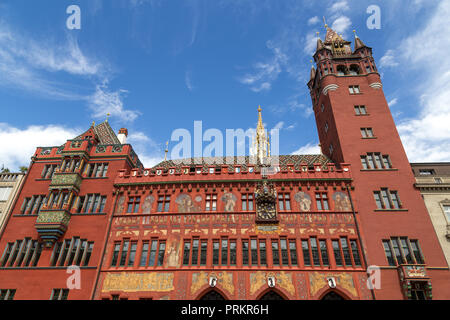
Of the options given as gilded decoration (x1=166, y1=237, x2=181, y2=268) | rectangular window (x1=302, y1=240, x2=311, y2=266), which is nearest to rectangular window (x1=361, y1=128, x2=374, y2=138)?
rectangular window (x1=302, y1=240, x2=311, y2=266)

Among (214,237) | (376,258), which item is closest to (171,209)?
(214,237)

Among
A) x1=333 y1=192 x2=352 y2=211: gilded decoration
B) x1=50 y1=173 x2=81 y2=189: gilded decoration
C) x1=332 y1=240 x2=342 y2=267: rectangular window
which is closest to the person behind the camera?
x1=332 y1=240 x2=342 y2=267: rectangular window

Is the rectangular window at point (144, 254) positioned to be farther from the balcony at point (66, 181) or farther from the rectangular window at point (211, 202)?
the balcony at point (66, 181)

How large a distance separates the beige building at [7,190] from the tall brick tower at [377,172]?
32.6m

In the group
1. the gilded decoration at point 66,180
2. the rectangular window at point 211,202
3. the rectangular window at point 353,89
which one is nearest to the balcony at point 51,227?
the gilded decoration at point 66,180

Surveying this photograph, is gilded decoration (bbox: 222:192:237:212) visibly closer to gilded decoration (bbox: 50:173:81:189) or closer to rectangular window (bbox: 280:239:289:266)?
rectangular window (bbox: 280:239:289:266)

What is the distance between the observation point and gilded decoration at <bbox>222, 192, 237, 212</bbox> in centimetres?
2561

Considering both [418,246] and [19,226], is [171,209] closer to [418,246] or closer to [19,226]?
[19,226]

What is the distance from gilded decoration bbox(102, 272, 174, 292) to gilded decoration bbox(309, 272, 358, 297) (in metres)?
11.0

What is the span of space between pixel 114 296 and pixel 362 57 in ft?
121

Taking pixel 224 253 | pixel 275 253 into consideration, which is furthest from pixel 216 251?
pixel 275 253

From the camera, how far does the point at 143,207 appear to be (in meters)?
26.4
